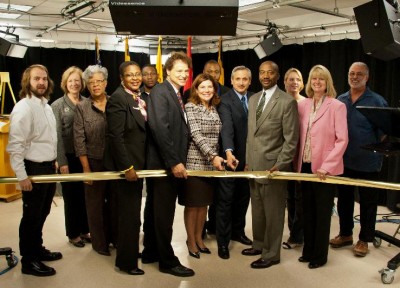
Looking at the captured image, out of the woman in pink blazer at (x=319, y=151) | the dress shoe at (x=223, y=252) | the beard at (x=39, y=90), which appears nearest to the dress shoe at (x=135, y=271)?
the dress shoe at (x=223, y=252)

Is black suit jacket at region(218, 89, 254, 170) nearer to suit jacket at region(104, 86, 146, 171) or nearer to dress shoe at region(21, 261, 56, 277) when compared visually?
suit jacket at region(104, 86, 146, 171)

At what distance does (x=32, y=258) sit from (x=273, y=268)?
203 centimetres

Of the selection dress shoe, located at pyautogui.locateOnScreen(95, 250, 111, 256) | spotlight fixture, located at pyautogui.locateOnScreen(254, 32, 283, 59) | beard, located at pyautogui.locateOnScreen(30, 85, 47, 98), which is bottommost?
dress shoe, located at pyautogui.locateOnScreen(95, 250, 111, 256)

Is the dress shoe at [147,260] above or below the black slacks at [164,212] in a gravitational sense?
below

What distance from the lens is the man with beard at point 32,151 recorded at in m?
3.16

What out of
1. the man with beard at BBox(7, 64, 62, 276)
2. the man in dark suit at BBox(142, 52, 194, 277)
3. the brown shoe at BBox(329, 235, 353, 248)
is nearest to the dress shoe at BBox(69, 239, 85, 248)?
the man with beard at BBox(7, 64, 62, 276)

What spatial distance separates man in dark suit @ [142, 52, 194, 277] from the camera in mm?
3242

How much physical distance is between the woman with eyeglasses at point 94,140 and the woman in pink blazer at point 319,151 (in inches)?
68.0

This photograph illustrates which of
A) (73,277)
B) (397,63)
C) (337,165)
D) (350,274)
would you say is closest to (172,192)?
(73,277)

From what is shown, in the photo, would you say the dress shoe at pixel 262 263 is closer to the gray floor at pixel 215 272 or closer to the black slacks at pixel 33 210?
the gray floor at pixel 215 272

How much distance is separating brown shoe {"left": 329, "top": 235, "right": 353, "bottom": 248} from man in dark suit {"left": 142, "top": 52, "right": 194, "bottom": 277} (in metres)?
1.55

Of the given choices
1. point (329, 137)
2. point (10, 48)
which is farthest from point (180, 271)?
point (10, 48)

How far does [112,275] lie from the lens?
3.49 m

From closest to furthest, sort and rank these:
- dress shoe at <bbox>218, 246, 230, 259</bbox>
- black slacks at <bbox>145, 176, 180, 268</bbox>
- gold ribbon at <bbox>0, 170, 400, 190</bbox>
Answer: gold ribbon at <bbox>0, 170, 400, 190</bbox> → black slacks at <bbox>145, 176, 180, 268</bbox> → dress shoe at <bbox>218, 246, 230, 259</bbox>
